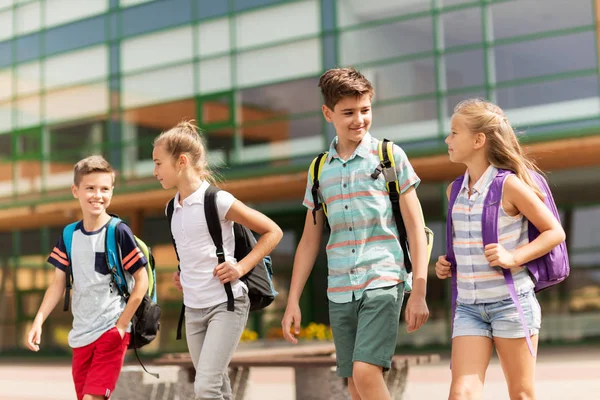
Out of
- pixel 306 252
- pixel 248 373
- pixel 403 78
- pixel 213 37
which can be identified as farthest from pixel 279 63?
pixel 306 252

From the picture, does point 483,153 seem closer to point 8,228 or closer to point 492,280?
point 492,280

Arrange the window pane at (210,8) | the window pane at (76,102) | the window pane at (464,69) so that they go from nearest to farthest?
1. the window pane at (464,69)
2. the window pane at (210,8)
3. the window pane at (76,102)

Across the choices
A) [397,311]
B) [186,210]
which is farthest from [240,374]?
[397,311]

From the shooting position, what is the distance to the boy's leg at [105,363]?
5559mm

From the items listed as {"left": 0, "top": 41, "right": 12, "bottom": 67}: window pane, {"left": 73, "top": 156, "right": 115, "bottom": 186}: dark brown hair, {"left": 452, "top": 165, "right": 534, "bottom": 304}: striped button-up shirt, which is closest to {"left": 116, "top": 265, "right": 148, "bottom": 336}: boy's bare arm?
{"left": 73, "top": 156, "right": 115, "bottom": 186}: dark brown hair

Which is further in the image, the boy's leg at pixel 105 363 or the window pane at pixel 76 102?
the window pane at pixel 76 102

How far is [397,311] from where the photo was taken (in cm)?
460

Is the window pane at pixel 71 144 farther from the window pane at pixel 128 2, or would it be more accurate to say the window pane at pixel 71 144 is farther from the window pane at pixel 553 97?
the window pane at pixel 553 97

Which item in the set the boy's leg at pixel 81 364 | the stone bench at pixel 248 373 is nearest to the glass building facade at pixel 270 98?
the stone bench at pixel 248 373

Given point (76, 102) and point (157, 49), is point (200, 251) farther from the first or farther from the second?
point (76, 102)

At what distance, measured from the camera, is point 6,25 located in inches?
877

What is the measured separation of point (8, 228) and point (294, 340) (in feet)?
65.4

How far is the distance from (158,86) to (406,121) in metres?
5.84

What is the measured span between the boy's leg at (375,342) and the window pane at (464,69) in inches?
494
